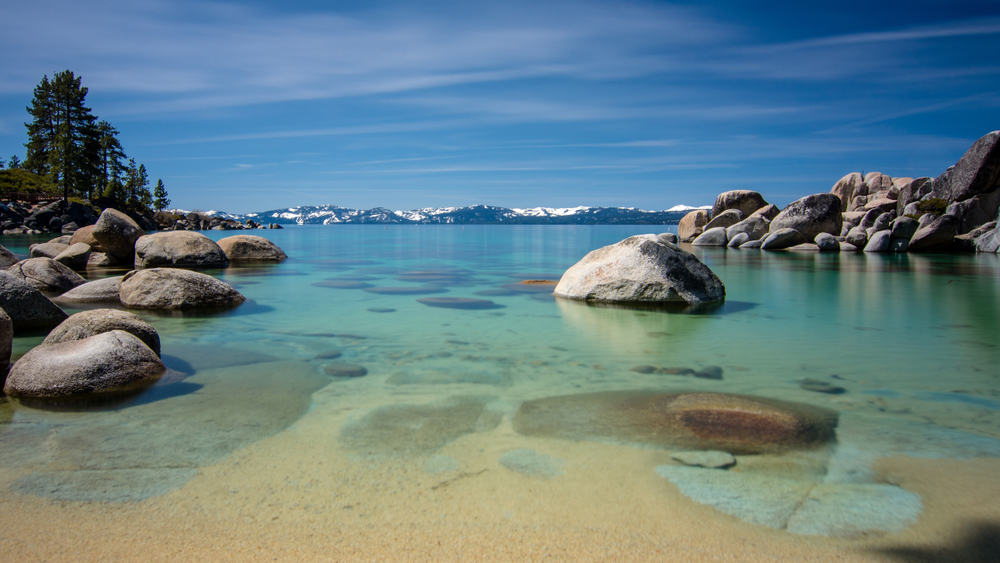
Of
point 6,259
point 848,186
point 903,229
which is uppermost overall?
point 848,186

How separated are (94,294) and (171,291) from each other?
199cm

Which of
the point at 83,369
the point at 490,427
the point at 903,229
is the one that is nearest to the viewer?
the point at 490,427

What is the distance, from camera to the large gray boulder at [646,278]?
10.5 meters

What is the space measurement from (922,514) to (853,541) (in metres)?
0.57

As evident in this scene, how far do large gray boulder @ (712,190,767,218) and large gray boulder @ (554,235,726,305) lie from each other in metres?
34.7

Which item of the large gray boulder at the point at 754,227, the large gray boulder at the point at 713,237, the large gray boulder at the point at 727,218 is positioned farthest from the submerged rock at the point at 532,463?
the large gray boulder at the point at 727,218

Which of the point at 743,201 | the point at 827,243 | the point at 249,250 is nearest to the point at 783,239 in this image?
the point at 827,243

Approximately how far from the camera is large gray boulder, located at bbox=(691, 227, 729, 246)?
39438 millimetres

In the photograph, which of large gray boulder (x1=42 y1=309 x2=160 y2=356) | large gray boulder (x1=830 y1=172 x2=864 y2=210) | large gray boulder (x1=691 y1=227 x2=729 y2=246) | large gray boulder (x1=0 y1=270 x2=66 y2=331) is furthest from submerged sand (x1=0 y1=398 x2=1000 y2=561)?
large gray boulder (x1=830 y1=172 x2=864 y2=210)

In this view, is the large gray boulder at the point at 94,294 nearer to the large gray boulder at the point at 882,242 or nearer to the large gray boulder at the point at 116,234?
the large gray boulder at the point at 116,234

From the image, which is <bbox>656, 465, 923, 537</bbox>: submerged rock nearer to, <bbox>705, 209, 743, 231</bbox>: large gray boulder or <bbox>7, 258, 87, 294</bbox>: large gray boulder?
<bbox>7, 258, 87, 294</bbox>: large gray boulder

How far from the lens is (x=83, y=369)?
4.93 m

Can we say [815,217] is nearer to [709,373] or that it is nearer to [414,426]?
[709,373]

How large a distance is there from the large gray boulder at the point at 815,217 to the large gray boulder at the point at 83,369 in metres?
35.2
